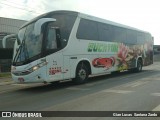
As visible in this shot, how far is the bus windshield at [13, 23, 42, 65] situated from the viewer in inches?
513

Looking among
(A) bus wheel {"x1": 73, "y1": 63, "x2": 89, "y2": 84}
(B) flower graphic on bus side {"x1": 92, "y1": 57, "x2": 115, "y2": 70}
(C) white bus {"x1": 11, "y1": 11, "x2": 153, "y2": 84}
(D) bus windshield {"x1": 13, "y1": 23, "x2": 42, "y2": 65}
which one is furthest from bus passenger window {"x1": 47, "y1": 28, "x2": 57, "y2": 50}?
(B) flower graphic on bus side {"x1": 92, "y1": 57, "x2": 115, "y2": 70}

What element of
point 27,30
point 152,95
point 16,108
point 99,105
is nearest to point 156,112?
point 99,105

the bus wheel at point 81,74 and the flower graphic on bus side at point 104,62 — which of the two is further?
the flower graphic on bus side at point 104,62

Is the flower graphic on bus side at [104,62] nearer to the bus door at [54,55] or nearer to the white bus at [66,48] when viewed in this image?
the white bus at [66,48]

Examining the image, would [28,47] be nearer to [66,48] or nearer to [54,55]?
[54,55]

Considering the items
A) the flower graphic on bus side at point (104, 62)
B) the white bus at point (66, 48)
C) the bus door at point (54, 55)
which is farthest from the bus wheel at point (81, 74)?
the bus door at point (54, 55)

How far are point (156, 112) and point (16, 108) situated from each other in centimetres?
391

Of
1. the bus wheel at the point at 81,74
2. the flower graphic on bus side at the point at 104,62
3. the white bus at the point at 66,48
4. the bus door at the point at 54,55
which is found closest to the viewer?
the white bus at the point at 66,48

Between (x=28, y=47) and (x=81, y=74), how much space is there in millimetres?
3393

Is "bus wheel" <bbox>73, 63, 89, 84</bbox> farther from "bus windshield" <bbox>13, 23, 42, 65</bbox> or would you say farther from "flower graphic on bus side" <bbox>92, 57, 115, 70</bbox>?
"bus windshield" <bbox>13, 23, 42, 65</bbox>

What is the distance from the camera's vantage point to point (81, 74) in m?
15.5

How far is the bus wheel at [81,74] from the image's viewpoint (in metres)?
15.3

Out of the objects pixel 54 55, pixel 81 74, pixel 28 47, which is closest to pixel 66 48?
pixel 54 55

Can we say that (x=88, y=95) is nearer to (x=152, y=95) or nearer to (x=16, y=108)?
(x=152, y=95)
